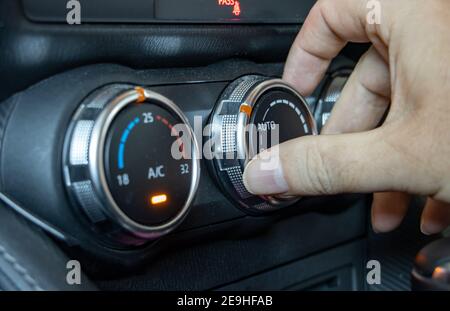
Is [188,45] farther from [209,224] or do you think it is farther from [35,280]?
[35,280]

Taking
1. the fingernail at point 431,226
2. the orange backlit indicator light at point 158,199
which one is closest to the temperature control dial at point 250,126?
the orange backlit indicator light at point 158,199

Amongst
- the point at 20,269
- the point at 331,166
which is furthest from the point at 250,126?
the point at 20,269

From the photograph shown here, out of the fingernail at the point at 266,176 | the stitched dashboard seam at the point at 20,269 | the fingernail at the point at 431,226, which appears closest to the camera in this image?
the stitched dashboard seam at the point at 20,269

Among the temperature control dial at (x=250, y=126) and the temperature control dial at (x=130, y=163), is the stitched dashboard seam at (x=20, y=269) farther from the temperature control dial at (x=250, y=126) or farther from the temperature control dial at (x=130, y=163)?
the temperature control dial at (x=250, y=126)

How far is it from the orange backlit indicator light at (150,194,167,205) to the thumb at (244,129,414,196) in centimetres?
13

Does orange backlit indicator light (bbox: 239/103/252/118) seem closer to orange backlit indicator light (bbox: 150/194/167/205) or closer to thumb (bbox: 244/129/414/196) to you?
thumb (bbox: 244/129/414/196)

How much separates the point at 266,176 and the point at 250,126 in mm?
75

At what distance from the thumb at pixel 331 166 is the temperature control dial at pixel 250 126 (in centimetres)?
3

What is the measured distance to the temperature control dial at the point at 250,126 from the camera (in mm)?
774

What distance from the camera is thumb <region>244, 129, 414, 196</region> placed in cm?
68

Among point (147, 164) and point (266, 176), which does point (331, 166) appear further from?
point (147, 164)

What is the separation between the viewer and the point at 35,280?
24.2 inches

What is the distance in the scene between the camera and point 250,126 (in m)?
0.77

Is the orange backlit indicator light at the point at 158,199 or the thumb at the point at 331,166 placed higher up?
the thumb at the point at 331,166
